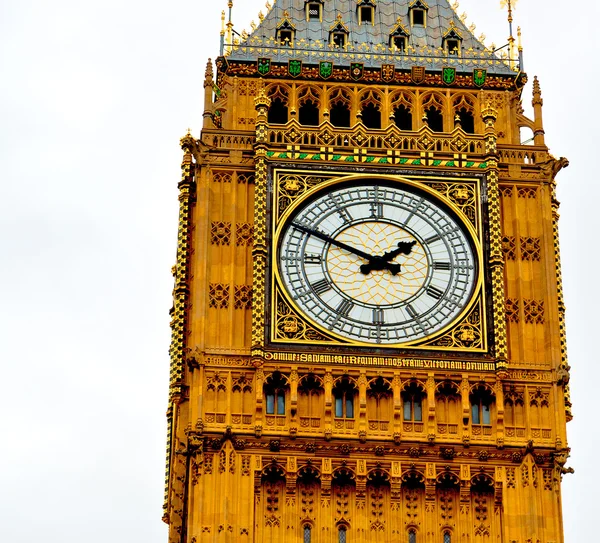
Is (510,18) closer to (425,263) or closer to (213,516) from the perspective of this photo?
(425,263)

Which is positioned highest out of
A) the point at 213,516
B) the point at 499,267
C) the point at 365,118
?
the point at 365,118

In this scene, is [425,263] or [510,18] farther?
[510,18]

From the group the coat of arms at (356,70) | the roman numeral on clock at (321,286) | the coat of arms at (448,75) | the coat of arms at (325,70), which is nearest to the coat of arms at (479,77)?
the coat of arms at (448,75)

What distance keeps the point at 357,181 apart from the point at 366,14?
5239 millimetres

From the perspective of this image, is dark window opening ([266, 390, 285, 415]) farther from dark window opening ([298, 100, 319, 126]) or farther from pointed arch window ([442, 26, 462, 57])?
pointed arch window ([442, 26, 462, 57])

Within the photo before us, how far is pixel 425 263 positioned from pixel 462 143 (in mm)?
2637

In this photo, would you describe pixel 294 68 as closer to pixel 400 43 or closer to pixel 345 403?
pixel 400 43

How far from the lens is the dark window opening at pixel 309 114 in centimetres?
5072

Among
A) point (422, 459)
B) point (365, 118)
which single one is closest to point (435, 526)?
point (422, 459)

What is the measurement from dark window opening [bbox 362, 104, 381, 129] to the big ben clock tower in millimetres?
42

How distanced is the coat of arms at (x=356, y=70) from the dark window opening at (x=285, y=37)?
1.34 metres

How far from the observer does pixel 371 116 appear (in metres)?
50.9

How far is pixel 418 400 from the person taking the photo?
4650 centimetres

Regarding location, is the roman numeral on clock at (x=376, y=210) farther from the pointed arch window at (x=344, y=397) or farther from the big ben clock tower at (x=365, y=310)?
the pointed arch window at (x=344, y=397)
